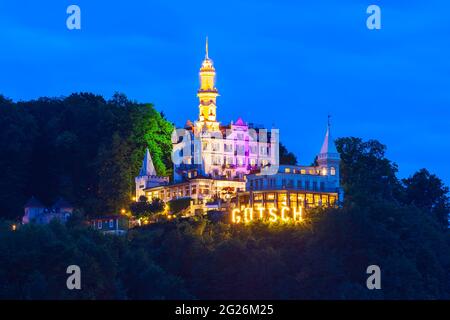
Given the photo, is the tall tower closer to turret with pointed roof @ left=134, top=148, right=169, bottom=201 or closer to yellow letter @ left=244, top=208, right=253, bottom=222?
turret with pointed roof @ left=134, top=148, right=169, bottom=201

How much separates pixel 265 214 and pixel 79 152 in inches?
831

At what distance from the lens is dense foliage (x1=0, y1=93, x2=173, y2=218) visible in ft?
425

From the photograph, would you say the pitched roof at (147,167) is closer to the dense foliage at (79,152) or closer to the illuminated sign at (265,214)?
the dense foliage at (79,152)

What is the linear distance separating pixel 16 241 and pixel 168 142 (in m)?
40.7

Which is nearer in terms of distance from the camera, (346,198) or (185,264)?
(185,264)

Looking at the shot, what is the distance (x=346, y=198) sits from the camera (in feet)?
405

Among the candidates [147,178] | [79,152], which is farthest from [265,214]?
[79,152]

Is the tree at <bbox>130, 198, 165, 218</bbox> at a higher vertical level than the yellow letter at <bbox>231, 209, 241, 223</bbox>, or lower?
higher

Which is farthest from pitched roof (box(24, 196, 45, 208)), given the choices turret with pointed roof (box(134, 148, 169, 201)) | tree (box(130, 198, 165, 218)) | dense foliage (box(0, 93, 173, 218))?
turret with pointed roof (box(134, 148, 169, 201))

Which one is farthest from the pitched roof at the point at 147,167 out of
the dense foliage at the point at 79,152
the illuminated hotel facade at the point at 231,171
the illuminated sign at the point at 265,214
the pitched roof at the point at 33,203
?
the illuminated sign at the point at 265,214
